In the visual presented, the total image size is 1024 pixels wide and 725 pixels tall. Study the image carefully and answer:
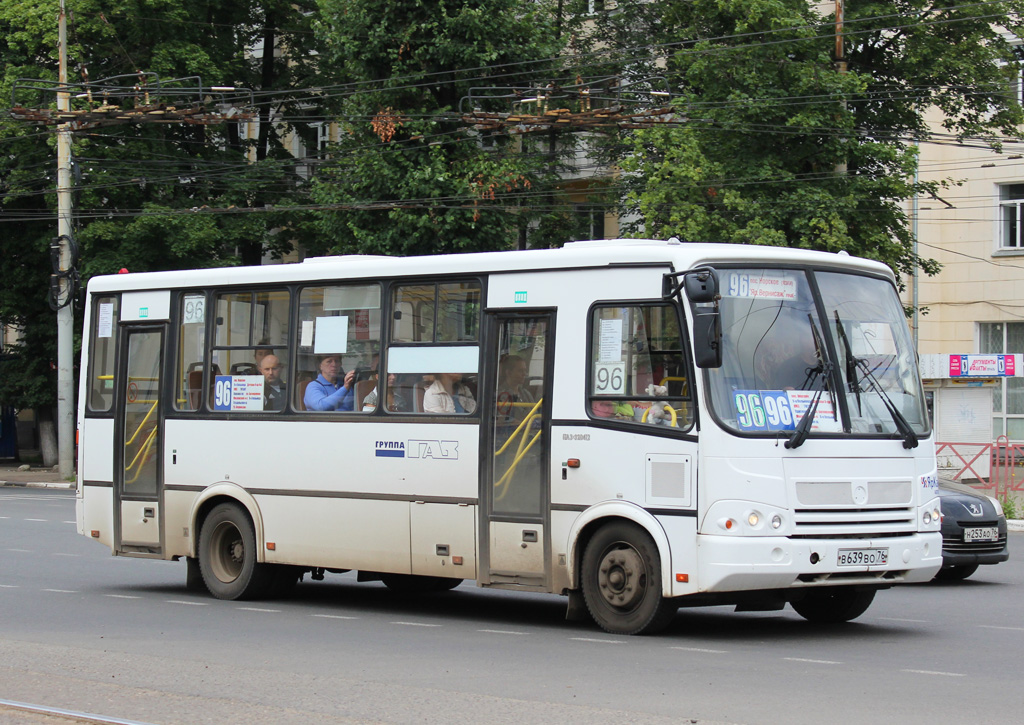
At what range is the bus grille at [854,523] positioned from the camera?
10.2m

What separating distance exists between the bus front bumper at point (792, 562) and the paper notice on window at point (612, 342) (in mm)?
1611

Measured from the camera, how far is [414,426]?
12.2 metres

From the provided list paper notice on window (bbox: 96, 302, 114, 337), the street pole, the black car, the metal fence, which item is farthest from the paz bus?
the street pole

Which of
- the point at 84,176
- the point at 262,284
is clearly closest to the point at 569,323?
the point at 262,284

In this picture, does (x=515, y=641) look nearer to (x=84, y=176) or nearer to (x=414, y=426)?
(x=414, y=426)

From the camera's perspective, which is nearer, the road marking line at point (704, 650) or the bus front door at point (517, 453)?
the road marking line at point (704, 650)

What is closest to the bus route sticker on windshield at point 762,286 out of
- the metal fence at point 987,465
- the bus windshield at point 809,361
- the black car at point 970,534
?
the bus windshield at point 809,361

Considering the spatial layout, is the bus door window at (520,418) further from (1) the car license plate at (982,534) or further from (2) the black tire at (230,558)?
(1) the car license plate at (982,534)

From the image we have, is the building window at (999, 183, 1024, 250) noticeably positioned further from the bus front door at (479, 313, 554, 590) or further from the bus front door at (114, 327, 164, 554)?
the bus front door at (479, 313, 554, 590)

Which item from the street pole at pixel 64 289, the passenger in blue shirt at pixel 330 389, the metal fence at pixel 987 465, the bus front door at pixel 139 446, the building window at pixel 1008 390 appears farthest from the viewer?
the building window at pixel 1008 390

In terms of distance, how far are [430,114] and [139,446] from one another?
15.7 metres

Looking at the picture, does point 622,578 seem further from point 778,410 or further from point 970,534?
point 970,534

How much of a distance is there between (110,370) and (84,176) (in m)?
22.1

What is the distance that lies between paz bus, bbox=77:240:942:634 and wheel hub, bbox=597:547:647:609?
2 centimetres
